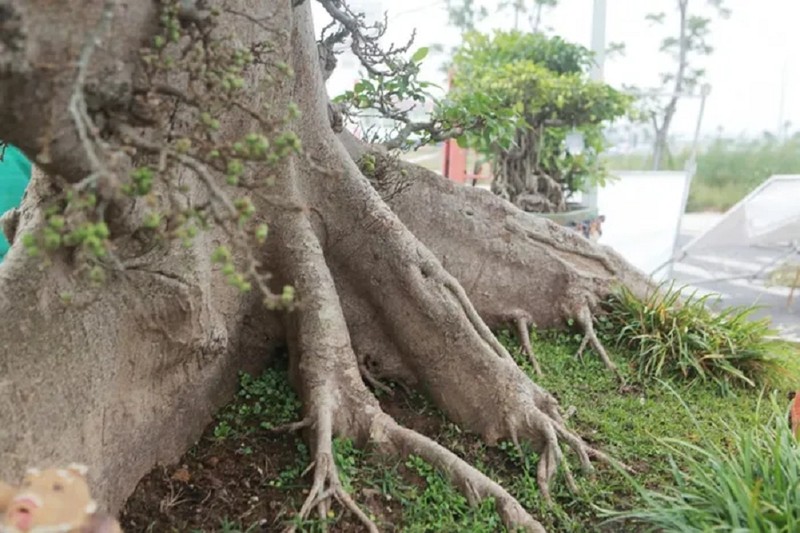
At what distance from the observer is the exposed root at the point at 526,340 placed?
118 inches

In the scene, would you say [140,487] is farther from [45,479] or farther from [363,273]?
[363,273]

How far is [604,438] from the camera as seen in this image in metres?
2.56

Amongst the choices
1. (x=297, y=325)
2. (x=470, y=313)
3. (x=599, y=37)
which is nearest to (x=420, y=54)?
(x=470, y=313)

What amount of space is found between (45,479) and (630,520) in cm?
160

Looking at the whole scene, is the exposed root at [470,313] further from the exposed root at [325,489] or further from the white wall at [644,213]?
the white wall at [644,213]

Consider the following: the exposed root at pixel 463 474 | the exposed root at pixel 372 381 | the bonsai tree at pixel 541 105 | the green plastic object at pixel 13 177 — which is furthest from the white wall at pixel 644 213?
the green plastic object at pixel 13 177

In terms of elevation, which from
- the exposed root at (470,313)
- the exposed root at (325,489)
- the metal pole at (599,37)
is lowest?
the exposed root at (325,489)

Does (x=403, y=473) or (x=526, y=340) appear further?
(x=526, y=340)

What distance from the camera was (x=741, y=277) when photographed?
4707 mm

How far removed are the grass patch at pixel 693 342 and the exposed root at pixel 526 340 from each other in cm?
44

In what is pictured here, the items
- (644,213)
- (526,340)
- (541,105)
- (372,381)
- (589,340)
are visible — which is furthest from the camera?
(644,213)

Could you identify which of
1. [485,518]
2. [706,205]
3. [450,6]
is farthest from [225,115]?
[706,205]

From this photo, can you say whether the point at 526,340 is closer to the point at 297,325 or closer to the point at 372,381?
the point at 372,381

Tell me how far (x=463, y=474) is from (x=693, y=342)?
5.41 ft
